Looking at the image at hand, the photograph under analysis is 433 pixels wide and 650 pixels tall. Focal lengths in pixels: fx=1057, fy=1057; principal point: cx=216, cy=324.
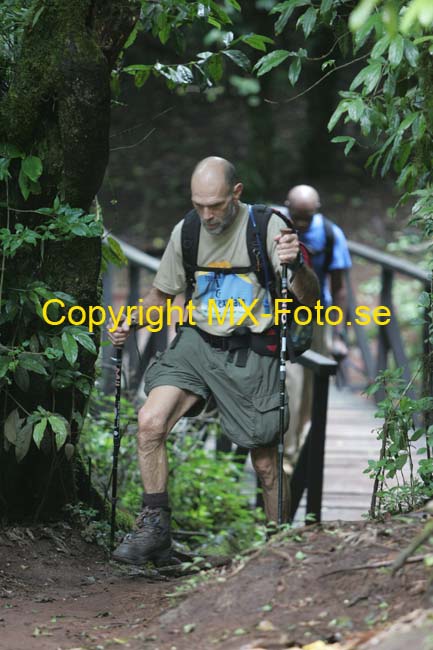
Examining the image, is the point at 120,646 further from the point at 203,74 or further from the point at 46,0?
the point at 203,74

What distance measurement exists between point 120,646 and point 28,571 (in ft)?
4.58

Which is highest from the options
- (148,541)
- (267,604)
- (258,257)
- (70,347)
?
(258,257)

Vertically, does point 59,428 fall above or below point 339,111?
below

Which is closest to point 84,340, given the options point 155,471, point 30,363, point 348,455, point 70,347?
point 70,347

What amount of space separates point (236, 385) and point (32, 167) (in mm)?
1345

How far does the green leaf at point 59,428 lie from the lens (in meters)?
4.33

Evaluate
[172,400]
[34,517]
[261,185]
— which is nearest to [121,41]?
[172,400]

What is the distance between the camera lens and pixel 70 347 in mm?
4363

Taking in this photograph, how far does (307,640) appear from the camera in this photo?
9.18ft

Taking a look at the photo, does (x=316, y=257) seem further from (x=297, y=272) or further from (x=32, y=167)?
(x=32, y=167)

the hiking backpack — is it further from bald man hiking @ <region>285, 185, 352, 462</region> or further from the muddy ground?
bald man hiking @ <region>285, 185, 352, 462</region>

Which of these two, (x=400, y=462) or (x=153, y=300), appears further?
(x=153, y=300)

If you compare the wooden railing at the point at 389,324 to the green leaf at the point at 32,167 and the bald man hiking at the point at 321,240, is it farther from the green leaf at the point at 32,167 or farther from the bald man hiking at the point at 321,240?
the green leaf at the point at 32,167

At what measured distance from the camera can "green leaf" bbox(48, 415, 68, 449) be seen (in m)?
4.33
